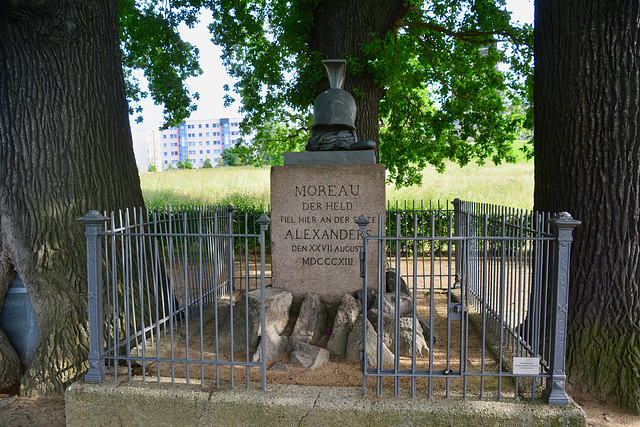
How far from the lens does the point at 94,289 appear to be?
155 inches

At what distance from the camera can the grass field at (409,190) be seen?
651 inches

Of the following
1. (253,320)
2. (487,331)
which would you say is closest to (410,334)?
(487,331)

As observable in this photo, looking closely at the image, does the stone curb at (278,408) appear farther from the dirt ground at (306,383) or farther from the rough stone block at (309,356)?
the rough stone block at (309,356)

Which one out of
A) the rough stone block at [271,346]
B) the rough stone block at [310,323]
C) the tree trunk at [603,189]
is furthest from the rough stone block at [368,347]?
the tree trunk at [603,189]

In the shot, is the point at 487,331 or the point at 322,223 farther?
the point at 322,223

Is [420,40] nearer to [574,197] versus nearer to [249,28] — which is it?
[249,28]

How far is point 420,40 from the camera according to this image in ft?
37.8

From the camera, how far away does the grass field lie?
16.5m

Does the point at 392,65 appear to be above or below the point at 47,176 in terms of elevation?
above

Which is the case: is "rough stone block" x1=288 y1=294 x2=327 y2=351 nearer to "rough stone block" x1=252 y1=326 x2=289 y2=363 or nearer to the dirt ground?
"rough stone block" x1=252 y1=326 x2=289 y2=363

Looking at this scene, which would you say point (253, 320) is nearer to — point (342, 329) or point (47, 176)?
point (342, 329)

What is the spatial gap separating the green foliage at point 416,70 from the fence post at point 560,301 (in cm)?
616

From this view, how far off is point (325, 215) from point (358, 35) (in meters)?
5.47

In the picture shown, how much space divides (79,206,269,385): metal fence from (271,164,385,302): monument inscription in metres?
0.56
